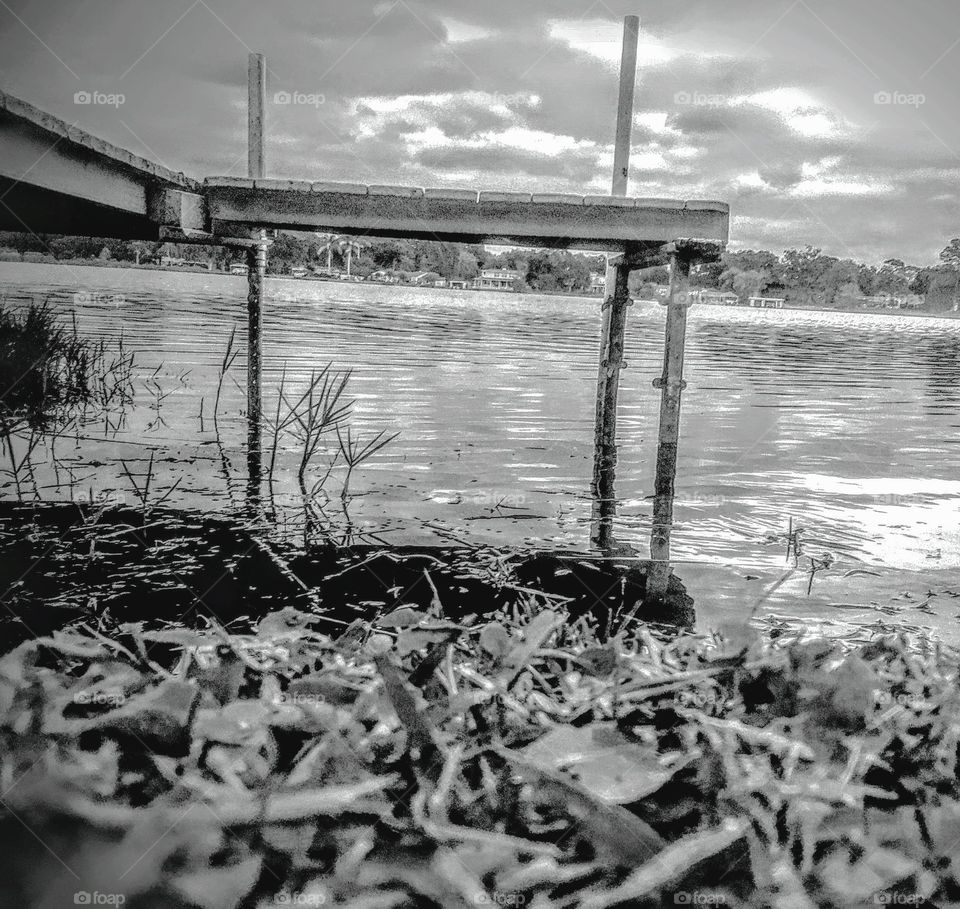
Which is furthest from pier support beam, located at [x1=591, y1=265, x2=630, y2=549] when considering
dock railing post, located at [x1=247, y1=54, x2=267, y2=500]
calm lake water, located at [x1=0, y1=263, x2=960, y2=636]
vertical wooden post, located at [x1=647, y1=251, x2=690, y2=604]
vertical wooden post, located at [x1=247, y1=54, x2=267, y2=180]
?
vertical wooden post, located at [x1=247, y1=54, x2=267, y2=180]

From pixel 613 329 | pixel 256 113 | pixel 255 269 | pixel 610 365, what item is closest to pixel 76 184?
pixel 256 113

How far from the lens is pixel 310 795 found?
3.64 feet

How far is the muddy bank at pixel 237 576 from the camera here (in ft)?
15.1

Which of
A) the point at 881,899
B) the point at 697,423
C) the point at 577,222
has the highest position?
the point at 577,222

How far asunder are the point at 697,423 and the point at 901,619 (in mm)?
9450

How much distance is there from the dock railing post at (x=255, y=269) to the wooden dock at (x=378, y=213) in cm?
2

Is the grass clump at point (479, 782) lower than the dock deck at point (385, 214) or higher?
lower

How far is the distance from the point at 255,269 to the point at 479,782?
9.49 m

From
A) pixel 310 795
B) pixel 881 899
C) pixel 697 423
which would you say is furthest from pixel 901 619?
pixel 697 423

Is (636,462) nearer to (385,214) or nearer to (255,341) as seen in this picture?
(385,214)

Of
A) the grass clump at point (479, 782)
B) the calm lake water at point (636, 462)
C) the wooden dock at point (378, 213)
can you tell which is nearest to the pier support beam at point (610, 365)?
the calm lake water at point (636, 462)

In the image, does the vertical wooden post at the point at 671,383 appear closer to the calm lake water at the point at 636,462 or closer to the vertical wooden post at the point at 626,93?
the calm lake water at the point at 636,462

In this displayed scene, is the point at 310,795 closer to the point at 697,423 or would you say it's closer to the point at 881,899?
the point at 881,899

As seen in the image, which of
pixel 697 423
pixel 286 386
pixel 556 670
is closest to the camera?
pixel 556 670
